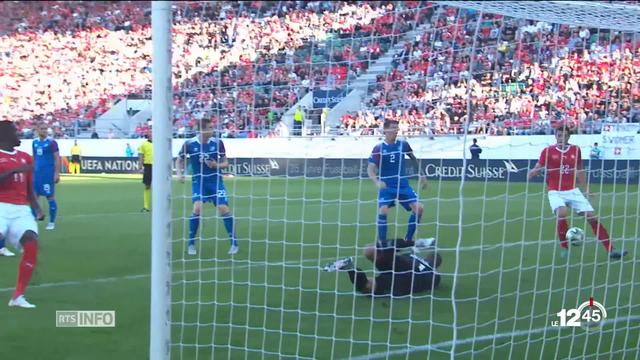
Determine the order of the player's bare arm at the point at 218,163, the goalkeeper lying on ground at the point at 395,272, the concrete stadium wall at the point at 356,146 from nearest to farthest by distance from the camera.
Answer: the goalkeeper lying on ground at the point at 395,272
the concrete stadium wall at the point at 356,146
the player's bare arm at the point at 218,163

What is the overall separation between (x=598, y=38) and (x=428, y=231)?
5.34 meters

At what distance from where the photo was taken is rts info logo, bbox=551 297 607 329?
21.5 feet

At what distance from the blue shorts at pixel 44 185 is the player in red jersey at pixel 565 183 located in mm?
7972

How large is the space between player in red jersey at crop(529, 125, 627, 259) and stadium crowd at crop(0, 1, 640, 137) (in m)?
0.43

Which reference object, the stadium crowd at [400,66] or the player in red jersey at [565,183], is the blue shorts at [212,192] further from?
the player in red jersey at [565,183]

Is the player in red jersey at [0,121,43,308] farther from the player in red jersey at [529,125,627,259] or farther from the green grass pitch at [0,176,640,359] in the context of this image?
the player in red jersey at [529,125,627,259]

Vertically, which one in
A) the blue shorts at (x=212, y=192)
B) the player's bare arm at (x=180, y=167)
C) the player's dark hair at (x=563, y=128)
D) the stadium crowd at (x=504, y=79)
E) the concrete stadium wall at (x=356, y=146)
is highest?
the stadium crowd at (x=504, y=79)

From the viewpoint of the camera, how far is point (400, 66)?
6.39 m

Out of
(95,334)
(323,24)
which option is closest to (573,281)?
(323,24)

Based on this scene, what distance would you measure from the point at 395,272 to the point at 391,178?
312cm

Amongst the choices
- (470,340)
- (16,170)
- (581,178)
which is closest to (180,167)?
(16,170)

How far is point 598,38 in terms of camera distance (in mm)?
7969

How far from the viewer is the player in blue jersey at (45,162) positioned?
41.0 feet

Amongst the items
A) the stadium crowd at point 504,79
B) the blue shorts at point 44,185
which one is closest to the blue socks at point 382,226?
the stadium crowd at point 504,79
